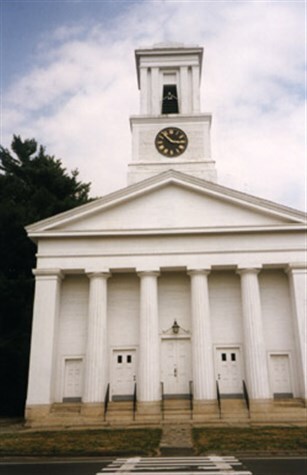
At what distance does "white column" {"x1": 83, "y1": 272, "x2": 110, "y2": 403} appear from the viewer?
20.2m

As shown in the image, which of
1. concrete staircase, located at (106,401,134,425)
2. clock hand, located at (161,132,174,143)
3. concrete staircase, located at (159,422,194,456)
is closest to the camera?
concrete staircase, located at (159,422,194,456)

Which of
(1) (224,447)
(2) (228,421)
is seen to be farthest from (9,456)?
(2) (228,421)

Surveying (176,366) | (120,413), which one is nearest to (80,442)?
(120,413)

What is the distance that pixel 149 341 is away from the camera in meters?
20.7

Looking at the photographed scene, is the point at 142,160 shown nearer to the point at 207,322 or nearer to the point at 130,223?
the point at 130,223

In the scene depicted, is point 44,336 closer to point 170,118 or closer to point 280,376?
point 280,376

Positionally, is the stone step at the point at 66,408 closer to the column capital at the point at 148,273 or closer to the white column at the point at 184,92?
the column capital at the point at 148,273

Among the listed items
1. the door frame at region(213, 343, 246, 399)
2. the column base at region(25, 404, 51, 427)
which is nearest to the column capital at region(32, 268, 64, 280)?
the column base at region(25, 404, 51, 427)

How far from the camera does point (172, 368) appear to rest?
71.6 feet

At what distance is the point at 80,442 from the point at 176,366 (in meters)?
8.75

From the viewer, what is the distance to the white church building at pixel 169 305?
20250 millimetres

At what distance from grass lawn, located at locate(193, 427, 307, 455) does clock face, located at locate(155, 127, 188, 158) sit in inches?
676

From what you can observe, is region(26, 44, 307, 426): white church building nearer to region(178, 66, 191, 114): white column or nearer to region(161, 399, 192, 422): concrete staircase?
region(161, 399, 192, 422): concrete staircase

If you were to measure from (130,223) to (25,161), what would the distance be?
15.6m
